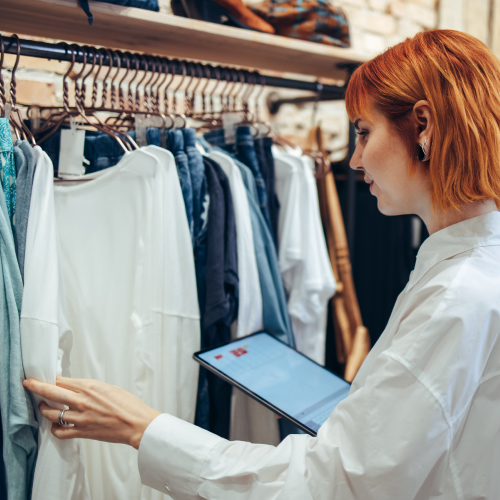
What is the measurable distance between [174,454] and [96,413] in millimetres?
144

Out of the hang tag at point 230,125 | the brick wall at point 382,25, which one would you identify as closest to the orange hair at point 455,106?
the hang tag at point 230,125

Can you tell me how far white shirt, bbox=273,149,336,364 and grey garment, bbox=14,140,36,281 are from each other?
647mm

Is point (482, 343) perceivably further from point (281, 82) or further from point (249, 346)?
point (281, 82)

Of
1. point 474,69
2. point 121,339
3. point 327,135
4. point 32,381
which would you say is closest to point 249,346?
point 121,339

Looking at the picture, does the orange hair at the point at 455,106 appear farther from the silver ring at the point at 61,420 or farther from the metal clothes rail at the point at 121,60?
the silver ring at the point at 61,420

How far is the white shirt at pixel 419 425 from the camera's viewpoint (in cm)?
60

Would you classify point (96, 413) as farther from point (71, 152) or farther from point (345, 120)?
point (345, 120)

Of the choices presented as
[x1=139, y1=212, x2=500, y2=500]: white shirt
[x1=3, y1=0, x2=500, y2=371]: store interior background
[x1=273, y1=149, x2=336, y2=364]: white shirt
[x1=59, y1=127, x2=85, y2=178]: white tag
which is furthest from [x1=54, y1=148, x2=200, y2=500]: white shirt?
[x1=3, y1=0, x2=500, y2=371]: store interior background

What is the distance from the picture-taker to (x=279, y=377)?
0.99m

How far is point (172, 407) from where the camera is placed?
36.8 inches

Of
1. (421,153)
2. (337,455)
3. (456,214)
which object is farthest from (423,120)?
(337,455)

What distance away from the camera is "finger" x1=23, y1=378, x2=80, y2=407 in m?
0.75

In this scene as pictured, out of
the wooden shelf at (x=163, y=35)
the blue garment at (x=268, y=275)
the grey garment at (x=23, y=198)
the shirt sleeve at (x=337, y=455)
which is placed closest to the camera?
the shirt sleeve at (x=337, y=455)

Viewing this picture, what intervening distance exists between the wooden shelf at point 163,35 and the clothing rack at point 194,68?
53 millimetres
